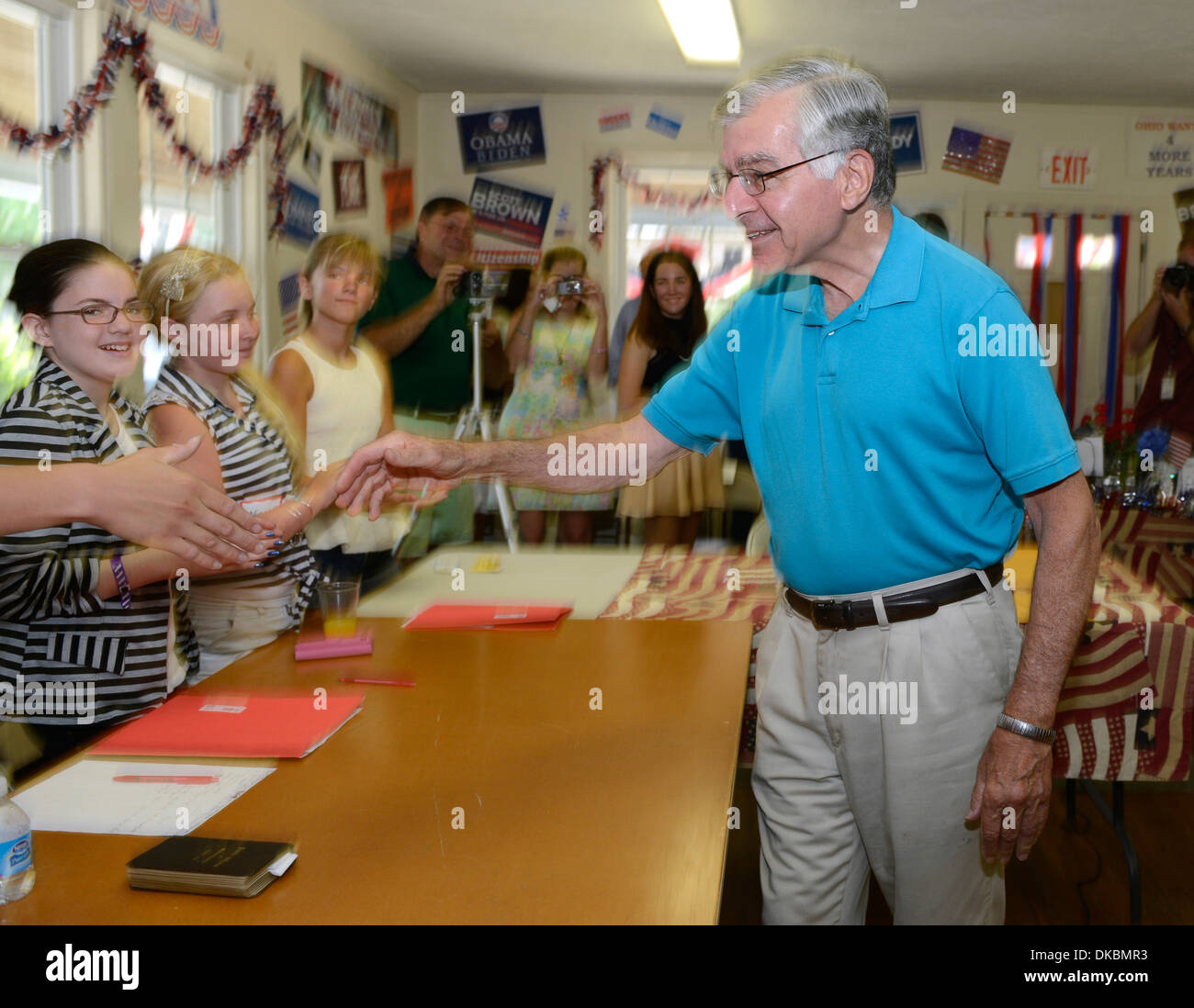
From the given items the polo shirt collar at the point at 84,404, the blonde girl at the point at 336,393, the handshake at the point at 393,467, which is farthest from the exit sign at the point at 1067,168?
the polo shirt collar at the point at 84,404

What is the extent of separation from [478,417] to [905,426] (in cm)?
344

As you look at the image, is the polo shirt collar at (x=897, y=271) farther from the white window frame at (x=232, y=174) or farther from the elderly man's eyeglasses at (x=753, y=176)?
the white window frame at (x=232, y=174)

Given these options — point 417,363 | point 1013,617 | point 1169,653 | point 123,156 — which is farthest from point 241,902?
point 123,156

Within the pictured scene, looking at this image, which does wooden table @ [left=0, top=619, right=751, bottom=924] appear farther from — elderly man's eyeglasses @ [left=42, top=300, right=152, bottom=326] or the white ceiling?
the white ceiling

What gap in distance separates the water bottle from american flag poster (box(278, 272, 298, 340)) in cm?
413

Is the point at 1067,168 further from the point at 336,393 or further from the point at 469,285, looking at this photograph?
the point at 336,393

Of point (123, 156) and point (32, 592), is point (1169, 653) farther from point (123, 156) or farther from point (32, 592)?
point (123, 156)

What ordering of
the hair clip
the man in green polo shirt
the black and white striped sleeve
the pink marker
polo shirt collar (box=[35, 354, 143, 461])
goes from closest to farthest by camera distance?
the pink marker
the black and white striped sleeve
polo shirt collar (box=[35, 354, 143, 461])
the hair clip
the man in green polo shirt

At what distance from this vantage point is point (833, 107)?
55.2 inches

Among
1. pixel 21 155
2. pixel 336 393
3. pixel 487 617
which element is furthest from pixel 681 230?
pixel 487 617

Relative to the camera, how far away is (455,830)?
118 cm

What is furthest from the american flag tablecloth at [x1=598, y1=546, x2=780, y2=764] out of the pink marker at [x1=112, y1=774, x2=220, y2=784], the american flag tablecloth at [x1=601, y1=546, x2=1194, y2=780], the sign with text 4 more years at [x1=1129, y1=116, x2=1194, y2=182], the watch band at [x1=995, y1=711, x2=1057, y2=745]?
the sign with text 4 more years at [x1=1129, y1=116, x2=1194, y2=182]

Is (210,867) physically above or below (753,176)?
below

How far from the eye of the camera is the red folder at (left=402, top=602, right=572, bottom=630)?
2049mm
